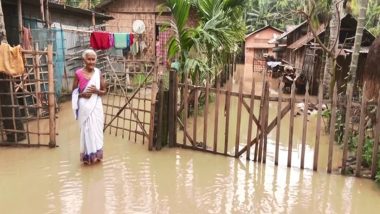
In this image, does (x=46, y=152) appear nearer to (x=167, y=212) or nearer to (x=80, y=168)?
(x=80, y=168)

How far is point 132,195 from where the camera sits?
17.0ft

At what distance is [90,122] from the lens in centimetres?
614

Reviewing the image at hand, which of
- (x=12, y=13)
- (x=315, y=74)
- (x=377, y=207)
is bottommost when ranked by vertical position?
(x=377, y=207)

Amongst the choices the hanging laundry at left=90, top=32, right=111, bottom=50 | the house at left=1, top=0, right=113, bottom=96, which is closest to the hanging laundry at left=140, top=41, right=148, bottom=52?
the house at left=1, top=0, right=113, bottom=96

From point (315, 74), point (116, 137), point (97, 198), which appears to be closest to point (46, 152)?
point (116, 137)

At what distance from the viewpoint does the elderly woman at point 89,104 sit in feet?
19.8

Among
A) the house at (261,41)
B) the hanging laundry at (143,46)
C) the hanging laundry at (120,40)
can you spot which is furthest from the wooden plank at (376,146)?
Result: the house at (261,41)

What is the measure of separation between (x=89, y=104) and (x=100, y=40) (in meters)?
6.70

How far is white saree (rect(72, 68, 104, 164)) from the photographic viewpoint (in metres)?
6.11

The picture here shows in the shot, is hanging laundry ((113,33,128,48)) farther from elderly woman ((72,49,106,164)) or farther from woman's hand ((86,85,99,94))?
woman's hand ((86,85,99,94))

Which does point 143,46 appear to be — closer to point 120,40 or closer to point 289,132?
point 120,40

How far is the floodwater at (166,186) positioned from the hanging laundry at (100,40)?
19.3ft

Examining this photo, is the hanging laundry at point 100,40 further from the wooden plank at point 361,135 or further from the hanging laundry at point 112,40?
the wooden plank at point 361,135

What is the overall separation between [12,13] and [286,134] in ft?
24.1
